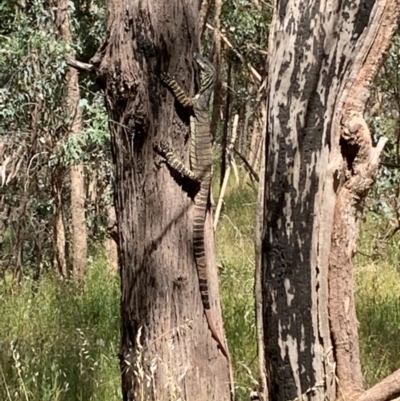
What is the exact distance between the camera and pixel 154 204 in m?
3.46

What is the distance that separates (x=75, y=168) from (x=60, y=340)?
124 inches

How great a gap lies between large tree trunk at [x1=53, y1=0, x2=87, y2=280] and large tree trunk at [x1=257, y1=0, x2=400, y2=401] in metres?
4.51

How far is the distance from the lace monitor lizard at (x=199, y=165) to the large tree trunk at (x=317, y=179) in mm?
934

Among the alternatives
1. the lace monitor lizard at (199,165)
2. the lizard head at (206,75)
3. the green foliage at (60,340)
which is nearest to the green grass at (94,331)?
the green foliage at (60,340)

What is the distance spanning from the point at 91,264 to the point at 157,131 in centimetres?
502

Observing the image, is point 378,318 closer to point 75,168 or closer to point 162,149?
point 162,149

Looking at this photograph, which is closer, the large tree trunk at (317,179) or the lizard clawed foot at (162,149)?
the large tree trunk at (317,179)

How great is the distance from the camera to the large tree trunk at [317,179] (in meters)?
2.44

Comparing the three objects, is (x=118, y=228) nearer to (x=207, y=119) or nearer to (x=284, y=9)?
(x=207, y=119)

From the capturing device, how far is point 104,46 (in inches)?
134

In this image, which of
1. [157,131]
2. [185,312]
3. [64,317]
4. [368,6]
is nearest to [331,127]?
[368,6]

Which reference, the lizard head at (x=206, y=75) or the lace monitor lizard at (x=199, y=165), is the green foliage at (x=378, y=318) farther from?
the lizard head at (x=206, y=75)

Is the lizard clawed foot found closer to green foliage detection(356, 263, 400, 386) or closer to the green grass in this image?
the green grass

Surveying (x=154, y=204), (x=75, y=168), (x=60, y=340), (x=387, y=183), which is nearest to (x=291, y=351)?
(x=154, y=204)
